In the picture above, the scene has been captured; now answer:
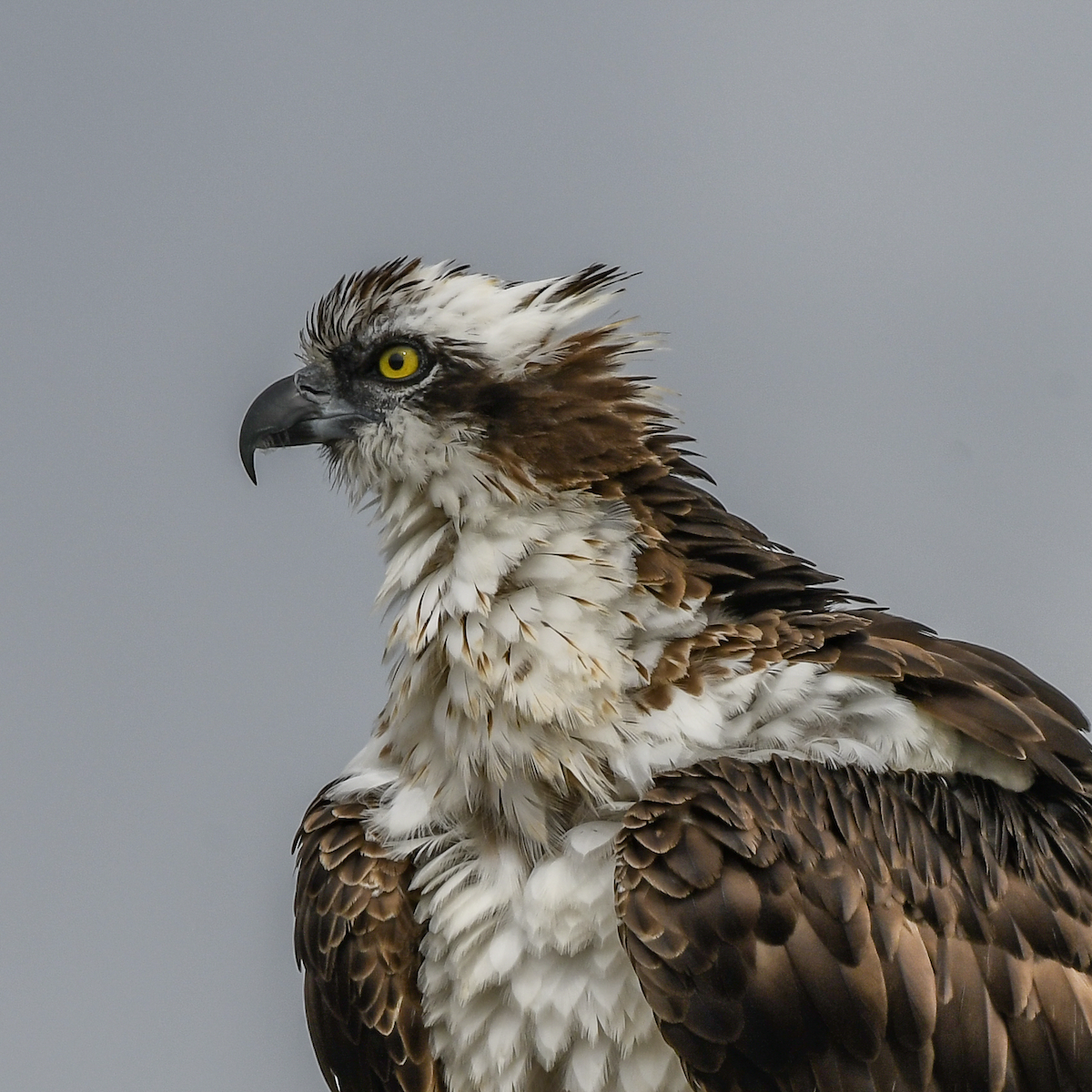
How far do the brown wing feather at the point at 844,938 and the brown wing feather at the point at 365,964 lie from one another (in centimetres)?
95

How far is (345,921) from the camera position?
5.24 meters

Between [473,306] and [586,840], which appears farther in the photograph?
[473,306]

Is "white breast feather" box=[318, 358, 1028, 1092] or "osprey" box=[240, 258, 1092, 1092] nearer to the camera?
"osprey" box=[240, 258, 1092, 1092]

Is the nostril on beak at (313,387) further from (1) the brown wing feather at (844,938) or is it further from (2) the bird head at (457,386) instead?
(1) the brown wing feather at (844,938)

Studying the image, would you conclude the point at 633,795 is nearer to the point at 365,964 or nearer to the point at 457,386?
the point at 365,964

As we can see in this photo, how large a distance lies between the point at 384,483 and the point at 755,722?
1527 mm

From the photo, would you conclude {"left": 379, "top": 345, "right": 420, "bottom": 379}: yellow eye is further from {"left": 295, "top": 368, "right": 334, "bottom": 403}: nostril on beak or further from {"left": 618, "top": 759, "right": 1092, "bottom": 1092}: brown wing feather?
{"left": 618, "top": 759, "right": 1092, "bottom": 1092}: brown wing feather

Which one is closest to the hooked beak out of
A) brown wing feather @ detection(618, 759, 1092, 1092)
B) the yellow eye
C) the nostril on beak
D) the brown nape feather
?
the nostril on beak

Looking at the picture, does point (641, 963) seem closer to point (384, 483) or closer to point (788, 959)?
point (788, 959)

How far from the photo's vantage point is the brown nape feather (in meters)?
5.03

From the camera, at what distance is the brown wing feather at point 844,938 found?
4547mm

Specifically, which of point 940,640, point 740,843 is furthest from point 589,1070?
point 940,640

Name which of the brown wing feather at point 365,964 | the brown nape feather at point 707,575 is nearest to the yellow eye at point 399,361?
the brown nape feather at point 707,575

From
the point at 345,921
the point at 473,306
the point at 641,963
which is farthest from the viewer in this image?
the point at 473,306
